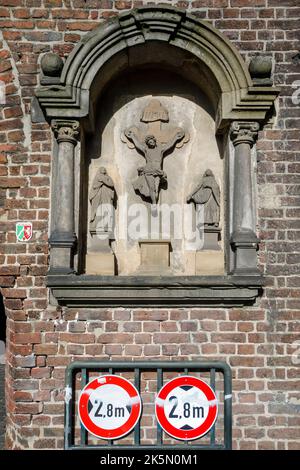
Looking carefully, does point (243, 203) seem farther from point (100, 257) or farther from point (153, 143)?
point (100, 257)

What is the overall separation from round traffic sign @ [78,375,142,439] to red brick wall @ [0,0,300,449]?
0.45 m

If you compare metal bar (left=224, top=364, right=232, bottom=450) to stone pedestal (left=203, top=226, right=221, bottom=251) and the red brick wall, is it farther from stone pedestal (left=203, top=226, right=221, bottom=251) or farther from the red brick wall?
stone pedestal (left=203, top=226, right=221, bottom=251)

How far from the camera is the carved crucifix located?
5.31m

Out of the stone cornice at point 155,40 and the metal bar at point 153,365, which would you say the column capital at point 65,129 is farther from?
the metal bar at point 153,365

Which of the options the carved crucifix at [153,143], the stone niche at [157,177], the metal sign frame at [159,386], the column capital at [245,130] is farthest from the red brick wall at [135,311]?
the carved crucifix at [153,143]

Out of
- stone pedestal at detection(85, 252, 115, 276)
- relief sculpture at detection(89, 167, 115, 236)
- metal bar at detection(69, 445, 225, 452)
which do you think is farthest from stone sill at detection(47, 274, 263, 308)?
metal bar at detection(69, 445, 225, 452)

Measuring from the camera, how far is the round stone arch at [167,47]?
493 cm

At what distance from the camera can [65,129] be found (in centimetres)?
503

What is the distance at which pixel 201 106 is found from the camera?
18.3 ft

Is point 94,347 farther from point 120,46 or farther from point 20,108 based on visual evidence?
point 120,46

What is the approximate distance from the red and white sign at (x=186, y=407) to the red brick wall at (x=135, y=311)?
0.45 meters

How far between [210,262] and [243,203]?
67 cm
